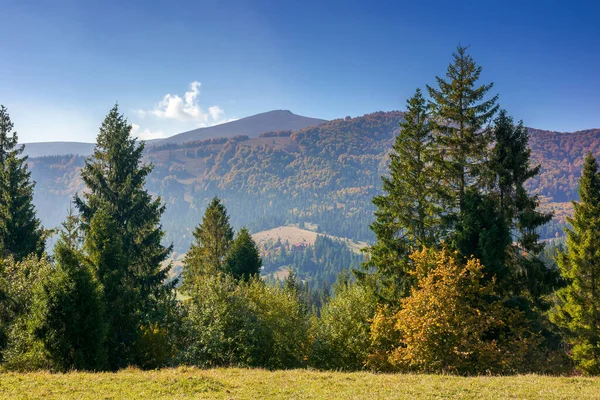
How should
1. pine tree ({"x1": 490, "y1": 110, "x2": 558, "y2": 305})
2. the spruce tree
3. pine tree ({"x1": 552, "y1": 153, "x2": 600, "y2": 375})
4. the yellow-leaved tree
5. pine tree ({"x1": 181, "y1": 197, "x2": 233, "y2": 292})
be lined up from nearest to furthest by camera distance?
1. the yellow-leaved tree
2. pine tree ({"x1": 490, "y1": 110, "x2": 558, "y2": 305})
3. pine tree ({"x1": 552, "y1": 153, "x2": 600, "y2": 375})
4. the spruce tree
5. pine tree ({"x1": 181, "y1": 197, "x2": 233, "y2": 292})

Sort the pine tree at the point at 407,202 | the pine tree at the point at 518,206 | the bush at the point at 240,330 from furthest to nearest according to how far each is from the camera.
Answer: the pine tree at the point at 407,202 < the pine tree at the point at 518,206 < the bush at the point at 240,330

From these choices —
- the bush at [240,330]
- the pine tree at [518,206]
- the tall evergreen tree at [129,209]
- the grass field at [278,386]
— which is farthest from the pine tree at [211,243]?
the pine tree at [518,206]

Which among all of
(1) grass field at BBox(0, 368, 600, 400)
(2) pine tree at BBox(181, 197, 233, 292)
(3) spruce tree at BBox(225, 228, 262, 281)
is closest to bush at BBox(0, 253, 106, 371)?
(1) grass field at BBox(0, 368, 600, 400)

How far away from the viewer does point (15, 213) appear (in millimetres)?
33531

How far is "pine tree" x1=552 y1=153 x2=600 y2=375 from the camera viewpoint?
30016mm

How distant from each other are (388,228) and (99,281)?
21.1 m

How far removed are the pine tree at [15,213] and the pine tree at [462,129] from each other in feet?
119

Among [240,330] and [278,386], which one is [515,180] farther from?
[240,330]

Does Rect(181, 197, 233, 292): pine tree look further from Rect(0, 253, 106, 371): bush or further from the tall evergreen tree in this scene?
Rect(0, 253, 106, 371): bush

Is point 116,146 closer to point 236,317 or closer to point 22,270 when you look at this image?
point 22,270

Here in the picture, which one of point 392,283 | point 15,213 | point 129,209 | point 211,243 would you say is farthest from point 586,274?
point 15,213

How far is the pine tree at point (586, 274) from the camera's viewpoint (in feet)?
98.5

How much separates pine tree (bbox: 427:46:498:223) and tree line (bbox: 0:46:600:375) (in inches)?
3.9

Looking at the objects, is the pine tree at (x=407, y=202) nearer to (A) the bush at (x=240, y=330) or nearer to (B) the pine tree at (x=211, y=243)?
(A) the bush at (x=240, y=330)
